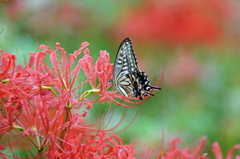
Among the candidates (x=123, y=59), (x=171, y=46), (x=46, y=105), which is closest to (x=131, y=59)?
(x=123, y=59)

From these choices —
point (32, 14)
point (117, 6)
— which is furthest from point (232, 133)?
point (32, 14)

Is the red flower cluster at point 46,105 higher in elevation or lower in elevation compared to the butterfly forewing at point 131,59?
lower

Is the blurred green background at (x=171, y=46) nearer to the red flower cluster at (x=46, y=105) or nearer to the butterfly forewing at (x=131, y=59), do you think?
the butterfly forewing at (x=131, y=59)

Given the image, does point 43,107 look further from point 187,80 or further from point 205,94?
point 205,94

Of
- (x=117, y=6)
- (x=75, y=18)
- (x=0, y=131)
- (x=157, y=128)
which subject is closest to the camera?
(x=0, y=131)

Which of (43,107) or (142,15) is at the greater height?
(142,15)

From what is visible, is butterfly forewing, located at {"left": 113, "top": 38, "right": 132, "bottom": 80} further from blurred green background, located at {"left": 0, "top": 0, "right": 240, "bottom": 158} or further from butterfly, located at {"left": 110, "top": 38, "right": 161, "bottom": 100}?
blurred green background, located at {"left": 0, "top": 0, "right": 240, "bottom": 158}

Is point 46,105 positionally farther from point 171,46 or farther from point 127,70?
point 171,46

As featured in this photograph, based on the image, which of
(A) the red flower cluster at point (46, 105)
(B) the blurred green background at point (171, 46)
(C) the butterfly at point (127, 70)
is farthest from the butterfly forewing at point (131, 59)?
(B) the blurred green background at point (171, 46)
